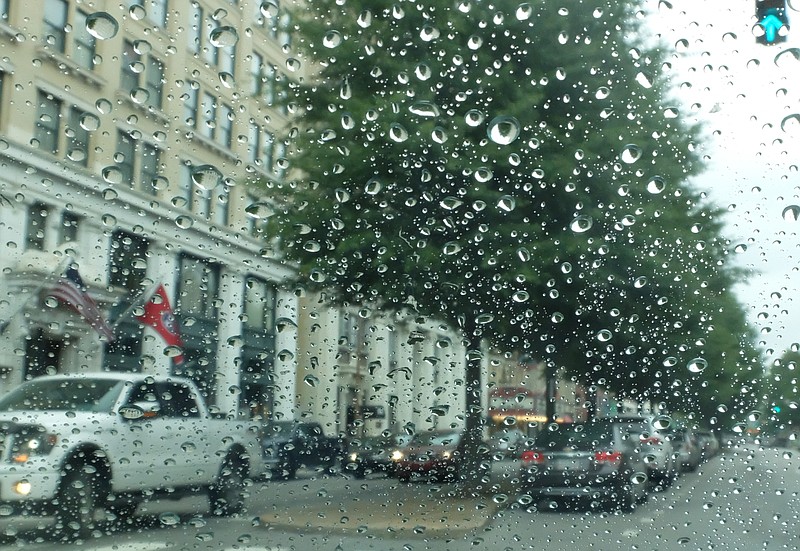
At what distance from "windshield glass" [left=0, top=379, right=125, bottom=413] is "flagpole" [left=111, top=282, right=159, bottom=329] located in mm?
160

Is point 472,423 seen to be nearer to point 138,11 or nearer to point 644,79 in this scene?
point 644,79

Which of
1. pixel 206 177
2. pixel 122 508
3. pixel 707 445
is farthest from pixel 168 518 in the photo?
pixel 707 445

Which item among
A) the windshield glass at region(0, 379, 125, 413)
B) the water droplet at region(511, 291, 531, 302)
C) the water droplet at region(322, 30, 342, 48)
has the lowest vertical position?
the windshield glass at region(0, 379, 125, 413)

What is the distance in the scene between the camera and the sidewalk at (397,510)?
116 inches

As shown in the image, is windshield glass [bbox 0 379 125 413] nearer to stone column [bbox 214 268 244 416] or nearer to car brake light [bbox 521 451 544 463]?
stone column [bbox 214 268 244 416]

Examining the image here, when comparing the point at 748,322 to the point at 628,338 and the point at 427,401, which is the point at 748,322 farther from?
the point at 427,401

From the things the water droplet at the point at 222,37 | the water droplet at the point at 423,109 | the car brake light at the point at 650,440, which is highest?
the water droplet at the point at 222,37

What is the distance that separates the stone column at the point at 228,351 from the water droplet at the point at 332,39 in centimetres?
96

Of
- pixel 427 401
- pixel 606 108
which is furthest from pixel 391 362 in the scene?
pixel 606 108

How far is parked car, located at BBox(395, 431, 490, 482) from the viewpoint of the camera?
9.48ft

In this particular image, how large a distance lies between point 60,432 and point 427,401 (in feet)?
3.41

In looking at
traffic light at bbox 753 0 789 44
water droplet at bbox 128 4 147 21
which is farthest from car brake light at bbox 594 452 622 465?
water droplet at bbox 128 4 147 21

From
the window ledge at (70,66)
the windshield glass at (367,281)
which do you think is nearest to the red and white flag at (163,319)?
the windshield glass at (367,281)

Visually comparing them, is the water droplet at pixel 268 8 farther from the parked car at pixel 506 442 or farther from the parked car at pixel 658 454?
the parked car at pixel 658 454
